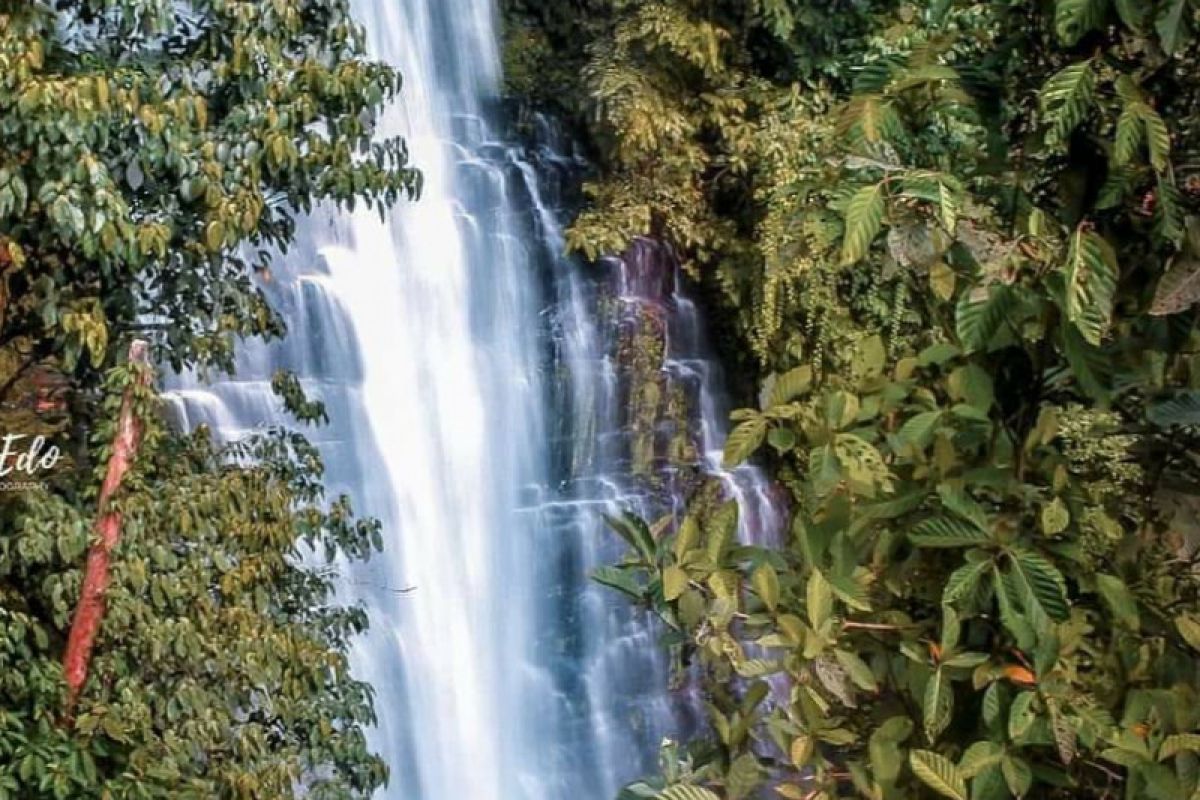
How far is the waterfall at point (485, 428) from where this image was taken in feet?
19.5

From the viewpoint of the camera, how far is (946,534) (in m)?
1.21

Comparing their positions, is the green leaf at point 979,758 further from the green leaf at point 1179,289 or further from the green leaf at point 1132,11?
the green leaf at point 1132,11

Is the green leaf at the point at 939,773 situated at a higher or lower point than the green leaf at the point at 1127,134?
lower

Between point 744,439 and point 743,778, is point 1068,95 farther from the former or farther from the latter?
point 743,778


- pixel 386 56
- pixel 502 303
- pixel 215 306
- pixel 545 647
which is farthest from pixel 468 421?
pixel 215 306

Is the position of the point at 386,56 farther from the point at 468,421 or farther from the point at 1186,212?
the point at 1186,212

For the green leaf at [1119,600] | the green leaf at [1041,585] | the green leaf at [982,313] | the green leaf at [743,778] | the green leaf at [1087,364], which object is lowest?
the green leaf at [743,778]

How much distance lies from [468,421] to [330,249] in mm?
1223

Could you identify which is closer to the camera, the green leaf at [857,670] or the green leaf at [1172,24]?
the green leaf at [1172,24]

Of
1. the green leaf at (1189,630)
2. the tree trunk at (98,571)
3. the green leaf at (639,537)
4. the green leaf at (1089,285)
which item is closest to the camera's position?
the green leaf at (1089,285)

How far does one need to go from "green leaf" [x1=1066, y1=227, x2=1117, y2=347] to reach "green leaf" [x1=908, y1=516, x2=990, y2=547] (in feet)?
0.74

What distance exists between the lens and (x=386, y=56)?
7.57 meters

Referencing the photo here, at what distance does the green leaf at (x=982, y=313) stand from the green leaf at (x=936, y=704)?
0.34m

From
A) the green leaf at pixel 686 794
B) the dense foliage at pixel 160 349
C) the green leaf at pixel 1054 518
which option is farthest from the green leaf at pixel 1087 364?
the dense foliage at pixel 160 349
